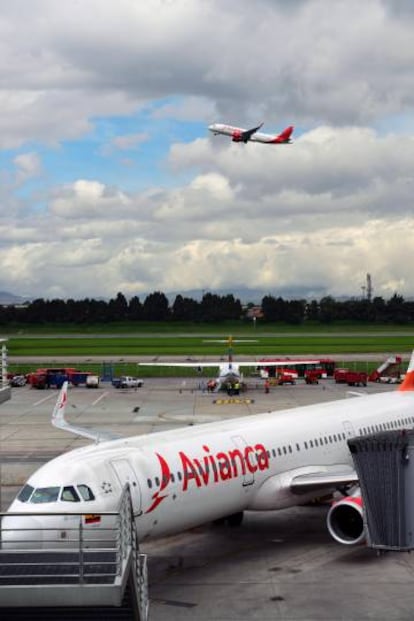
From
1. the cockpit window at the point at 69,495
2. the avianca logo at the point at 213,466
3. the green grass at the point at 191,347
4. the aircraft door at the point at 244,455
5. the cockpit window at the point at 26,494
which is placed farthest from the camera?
the green grass at the point at 191,347

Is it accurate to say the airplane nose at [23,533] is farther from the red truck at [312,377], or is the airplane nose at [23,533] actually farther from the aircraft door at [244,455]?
the red truck at [312,377]

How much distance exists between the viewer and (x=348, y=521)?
2489 centimetres

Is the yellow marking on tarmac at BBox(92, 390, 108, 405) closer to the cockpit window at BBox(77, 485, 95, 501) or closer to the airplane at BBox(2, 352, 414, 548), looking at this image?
the airplane at BBox(2, 352, 414, 548)

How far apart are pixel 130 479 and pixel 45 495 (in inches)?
89.5

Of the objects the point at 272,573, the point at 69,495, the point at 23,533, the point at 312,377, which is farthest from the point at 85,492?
the point at 312,377

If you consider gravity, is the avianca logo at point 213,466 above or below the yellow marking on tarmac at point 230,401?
above

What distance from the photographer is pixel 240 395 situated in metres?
Result: 78.4

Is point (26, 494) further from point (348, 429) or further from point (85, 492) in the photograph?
point (348, 429)

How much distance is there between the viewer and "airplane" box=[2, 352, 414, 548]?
66.5 feet

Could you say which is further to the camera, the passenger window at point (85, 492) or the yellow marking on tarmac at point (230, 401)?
the yellow marking on tarmac at point (230, 401)

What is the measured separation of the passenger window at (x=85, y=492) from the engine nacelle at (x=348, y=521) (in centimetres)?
813

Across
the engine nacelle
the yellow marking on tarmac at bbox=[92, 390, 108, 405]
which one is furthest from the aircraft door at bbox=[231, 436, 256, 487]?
the yellow marking on tarmac at bbox=[92, 390, 108, 405]

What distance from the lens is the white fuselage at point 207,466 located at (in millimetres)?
20906

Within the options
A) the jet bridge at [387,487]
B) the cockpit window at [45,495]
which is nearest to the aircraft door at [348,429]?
the jet bridge at [387,487]
